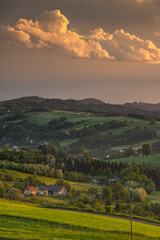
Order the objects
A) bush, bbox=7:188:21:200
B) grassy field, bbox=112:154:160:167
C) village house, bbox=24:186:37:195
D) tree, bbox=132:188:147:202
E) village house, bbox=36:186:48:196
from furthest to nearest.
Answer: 1. grassy field, bbox=112:154:160:167
2. village house, bbox=36:186:48:196
3. tree, bbox=132:188:147:202
4. village house, bbox=24:186:37:195
5. bush, bbox=7:188:21:200

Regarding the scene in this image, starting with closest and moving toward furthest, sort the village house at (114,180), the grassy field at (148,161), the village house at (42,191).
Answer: the village house at (42,191)
the village house at (114,180)
the grassy field at (148,161)

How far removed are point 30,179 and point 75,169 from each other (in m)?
32.0

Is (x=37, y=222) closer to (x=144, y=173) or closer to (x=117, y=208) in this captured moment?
(x=117, y=208)

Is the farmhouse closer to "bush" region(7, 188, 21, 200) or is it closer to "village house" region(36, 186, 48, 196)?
"village house" region(36, 186, 48, 196)

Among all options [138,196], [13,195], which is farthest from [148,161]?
[13,195]

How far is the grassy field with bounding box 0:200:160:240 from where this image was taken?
2361 centimetres

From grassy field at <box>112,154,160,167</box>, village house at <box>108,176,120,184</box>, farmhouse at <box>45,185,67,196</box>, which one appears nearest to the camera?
farmhouse at <box>45,185,67,196</box>

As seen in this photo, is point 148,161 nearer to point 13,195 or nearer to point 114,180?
point 114,180

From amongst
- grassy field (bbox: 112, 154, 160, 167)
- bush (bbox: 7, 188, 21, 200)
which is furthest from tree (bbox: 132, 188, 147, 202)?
grassy field (bbox: 112, 154, 160, 167)

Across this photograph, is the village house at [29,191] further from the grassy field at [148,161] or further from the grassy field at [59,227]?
the grassy field at [148,161]

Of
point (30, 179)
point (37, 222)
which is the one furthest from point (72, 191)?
point (37, 222)

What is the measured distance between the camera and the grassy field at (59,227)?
930 inches

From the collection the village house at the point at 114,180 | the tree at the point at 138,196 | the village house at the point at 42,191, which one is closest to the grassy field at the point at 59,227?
the village house at the point at 42,191

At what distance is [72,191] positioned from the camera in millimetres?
64312
